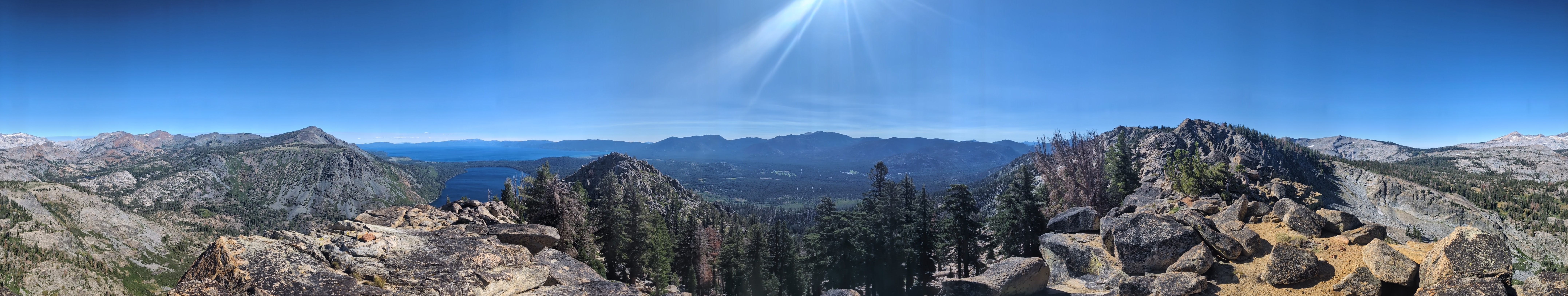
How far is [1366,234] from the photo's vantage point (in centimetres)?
1084

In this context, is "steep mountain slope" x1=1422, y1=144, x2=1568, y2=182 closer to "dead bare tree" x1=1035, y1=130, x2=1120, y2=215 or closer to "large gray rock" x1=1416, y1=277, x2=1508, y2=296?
"dead bare tree" x1=1035, y1=130, x2=1120, y2=215

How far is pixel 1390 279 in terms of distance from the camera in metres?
8.23

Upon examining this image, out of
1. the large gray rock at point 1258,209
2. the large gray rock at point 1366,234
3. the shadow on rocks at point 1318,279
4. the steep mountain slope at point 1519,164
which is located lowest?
the shadow on rocks at point 1318,279

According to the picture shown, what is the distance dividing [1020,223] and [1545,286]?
25590 mm

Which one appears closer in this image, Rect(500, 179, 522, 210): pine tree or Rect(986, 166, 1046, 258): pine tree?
Rect(500, 179, 522, 210): pine tree

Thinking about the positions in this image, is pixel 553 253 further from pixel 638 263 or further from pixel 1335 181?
pixel 1335 181

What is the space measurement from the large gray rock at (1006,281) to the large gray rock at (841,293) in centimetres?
209

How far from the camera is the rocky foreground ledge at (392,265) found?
8.13 metres

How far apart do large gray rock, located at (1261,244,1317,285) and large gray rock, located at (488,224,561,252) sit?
57.0 feet

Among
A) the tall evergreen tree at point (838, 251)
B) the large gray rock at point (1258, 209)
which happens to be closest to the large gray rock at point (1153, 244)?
the large gray rock at point (1258, 209)

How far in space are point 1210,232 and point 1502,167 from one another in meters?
253

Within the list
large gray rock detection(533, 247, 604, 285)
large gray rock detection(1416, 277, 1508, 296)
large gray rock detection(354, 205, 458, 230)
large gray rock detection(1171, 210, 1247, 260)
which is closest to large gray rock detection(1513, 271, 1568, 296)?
large gray rock detection(1416, 277, 1508, 296)

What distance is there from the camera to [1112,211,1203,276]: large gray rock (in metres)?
11.6

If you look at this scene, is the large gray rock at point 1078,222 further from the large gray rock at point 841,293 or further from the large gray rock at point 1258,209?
the large gray rock at point 841,293
